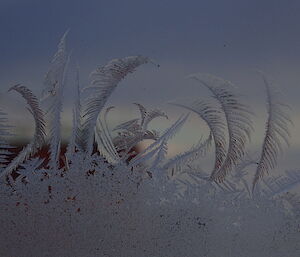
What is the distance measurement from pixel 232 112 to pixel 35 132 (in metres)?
0.47

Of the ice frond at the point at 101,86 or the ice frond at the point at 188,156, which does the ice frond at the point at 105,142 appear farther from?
the ice frond at the point at 188,156

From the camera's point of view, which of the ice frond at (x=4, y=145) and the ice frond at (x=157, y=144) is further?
the ice frond at (x=4, y=145)

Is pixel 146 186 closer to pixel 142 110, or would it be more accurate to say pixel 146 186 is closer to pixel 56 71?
pixel 142 110

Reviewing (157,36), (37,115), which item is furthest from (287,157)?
(37,115)

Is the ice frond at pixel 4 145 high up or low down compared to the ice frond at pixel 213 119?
down

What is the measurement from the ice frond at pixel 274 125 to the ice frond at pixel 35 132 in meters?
0.52

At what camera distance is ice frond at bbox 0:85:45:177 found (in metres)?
1.28

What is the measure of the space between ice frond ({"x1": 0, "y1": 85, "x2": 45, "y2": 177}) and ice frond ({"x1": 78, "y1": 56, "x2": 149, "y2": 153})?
4.5 inches

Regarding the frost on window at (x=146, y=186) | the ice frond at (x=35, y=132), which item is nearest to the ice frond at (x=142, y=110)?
the frost on window at (x=146, y=186)

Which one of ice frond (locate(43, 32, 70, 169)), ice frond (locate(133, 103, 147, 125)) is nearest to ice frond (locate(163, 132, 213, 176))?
ice frond (locate(133, 103, 147, 125))

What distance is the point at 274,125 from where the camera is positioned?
1125 mm

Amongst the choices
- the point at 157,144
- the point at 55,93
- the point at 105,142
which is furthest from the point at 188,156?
the point at 55,93

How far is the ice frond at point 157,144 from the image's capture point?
3.87 feet

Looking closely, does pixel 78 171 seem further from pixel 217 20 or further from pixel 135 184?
pixel 217 20
